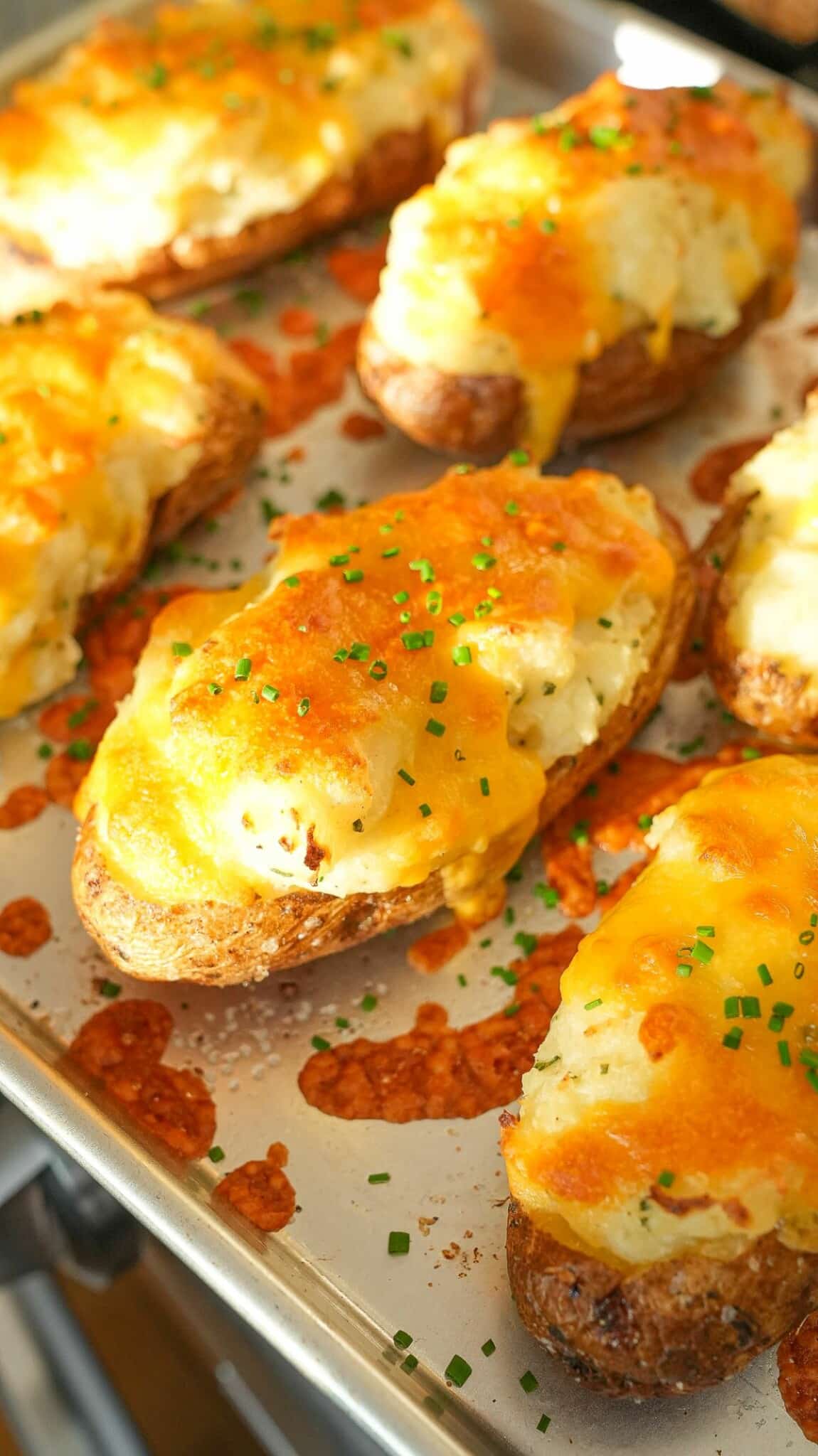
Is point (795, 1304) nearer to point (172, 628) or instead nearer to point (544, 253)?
point (172, 628)

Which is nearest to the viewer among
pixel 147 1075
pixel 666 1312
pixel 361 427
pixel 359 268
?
pixel 666 1312

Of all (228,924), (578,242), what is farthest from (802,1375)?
(578,242)

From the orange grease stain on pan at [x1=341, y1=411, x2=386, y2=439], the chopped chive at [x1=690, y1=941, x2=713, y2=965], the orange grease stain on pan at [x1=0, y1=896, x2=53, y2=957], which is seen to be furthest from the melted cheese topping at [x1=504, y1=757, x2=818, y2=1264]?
the orange grease stain on pan at [x1=341, y1=411, x2=386, y2=439]

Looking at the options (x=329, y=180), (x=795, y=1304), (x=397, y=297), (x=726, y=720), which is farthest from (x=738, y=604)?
(x=329, y=180)

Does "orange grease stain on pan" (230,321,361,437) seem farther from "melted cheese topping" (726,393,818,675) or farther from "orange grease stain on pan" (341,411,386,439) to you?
"melted cheese topping" (726,393,818,675)

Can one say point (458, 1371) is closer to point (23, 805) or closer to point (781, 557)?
point (23, 805)

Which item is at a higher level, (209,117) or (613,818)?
(209,117)
